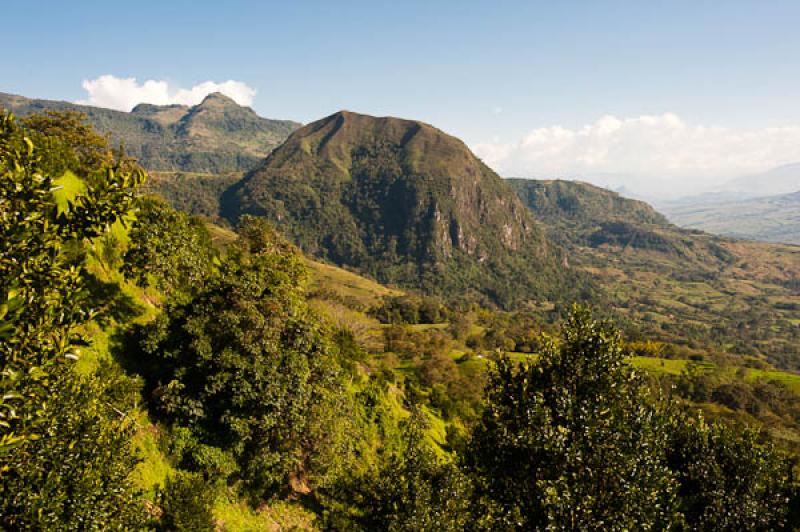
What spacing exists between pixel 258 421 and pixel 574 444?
63.1 feet

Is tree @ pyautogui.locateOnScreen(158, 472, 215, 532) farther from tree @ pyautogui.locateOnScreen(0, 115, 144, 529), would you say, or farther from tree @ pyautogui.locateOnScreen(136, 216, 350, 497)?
tree @ pyautogui.locateOnScreen(0, 115, 144, 529)

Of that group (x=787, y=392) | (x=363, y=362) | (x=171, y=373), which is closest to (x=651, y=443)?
(x=171, y=373)

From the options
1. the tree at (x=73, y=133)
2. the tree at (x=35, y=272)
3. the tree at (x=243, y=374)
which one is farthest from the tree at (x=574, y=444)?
the tree at (x=73, y=133)

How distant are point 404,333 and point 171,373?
99066mm

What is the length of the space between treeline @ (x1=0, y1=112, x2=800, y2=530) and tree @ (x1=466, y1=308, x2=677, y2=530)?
8 centimetres

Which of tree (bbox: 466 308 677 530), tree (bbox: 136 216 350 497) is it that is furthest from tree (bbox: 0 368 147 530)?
tree (bbox: 466 308 677 530)

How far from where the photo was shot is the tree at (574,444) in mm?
16109

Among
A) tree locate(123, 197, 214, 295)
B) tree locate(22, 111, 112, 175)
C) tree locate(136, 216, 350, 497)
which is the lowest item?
tree locate(136, 216, 350, 497)

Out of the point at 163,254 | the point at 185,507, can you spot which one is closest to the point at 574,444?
the point at 185,507

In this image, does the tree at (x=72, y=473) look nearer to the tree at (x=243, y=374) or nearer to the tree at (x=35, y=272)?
the tree at (x=35, y=272)

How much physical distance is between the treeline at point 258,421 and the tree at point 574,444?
0.08 metres

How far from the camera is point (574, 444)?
17062 mm

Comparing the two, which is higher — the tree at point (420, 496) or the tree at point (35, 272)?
the tree at point (35, 272)

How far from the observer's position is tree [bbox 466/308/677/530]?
52.9ft
